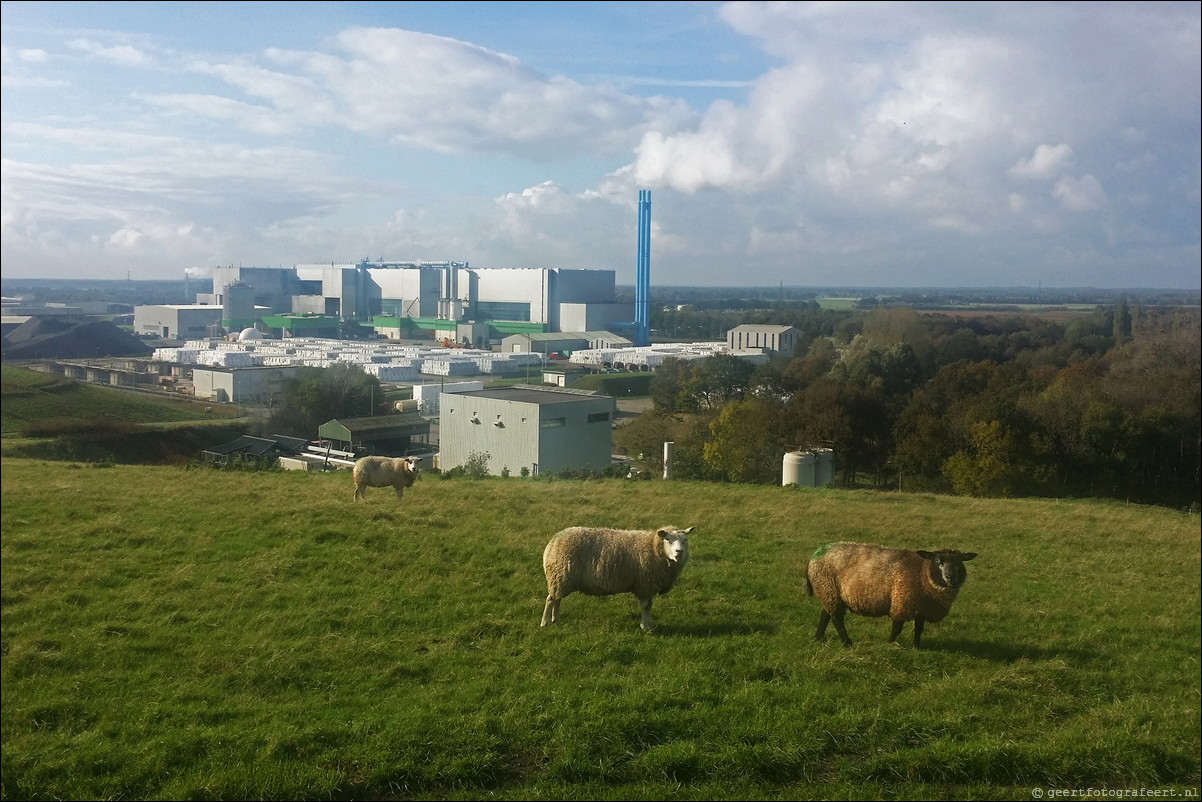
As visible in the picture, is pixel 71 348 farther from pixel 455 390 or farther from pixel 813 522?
pixel 813 522

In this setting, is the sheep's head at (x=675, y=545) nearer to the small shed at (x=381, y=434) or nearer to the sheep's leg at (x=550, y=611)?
the sheep's leg at (x=550, y=611)

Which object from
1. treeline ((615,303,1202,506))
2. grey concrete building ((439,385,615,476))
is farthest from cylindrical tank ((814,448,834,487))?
grey concrete building ((439,385,615,476))

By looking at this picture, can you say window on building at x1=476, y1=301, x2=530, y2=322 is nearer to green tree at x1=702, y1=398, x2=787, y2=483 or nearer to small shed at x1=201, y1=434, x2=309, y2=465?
green tree at x1=702, y1=398, x2=787, y2=483

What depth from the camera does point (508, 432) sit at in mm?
8328

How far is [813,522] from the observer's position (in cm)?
754

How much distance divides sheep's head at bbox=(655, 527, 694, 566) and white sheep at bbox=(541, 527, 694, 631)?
0.13 ft

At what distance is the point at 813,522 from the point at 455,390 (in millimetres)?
3606

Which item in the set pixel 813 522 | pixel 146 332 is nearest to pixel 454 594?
pixel 813 522

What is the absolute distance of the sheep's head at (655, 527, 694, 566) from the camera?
486cm

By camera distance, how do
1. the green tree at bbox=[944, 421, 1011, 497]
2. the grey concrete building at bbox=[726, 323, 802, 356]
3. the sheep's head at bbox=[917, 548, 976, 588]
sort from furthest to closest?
the grey concrete building at bbox=[726, 323, 802, 356]
the green tree at bbox=[944, 421, 1011, 497]
the sheep's head at bbox=[917, 548, 976, 588]

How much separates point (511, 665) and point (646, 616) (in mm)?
915

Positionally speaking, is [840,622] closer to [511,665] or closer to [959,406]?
[511,665]

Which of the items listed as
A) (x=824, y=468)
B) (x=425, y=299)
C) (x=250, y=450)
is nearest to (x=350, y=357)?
(x=250, y=450)

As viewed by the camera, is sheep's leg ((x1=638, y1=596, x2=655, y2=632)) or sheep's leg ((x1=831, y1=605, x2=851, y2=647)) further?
sheep's leg ((x1=638, y1=596, x2=655, y2=632))
